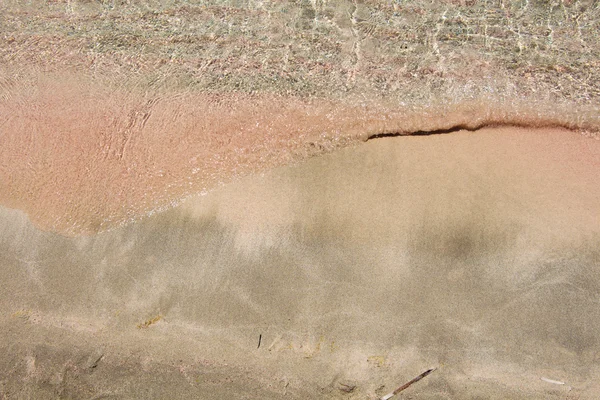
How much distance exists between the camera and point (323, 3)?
189 inches

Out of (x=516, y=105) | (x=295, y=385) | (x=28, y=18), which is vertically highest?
(x=28, y=18)

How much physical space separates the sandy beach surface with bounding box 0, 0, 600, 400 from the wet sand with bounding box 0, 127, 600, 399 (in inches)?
0.6

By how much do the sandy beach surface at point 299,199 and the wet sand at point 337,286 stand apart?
1 centimetres

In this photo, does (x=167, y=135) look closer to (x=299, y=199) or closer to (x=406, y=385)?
(x=299, y=199)

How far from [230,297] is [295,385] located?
2.43 ft

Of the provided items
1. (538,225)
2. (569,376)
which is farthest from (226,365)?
(538,225)

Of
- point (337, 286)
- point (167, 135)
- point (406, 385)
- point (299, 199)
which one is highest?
point (167, 135)

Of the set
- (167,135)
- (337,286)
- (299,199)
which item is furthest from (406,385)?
(167,135)

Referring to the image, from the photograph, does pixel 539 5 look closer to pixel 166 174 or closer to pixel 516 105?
pixel 516 105

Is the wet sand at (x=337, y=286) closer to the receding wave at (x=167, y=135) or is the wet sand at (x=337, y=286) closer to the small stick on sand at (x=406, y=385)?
the small stick on sand at (x=406, y=385)

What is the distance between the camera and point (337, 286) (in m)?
3.12

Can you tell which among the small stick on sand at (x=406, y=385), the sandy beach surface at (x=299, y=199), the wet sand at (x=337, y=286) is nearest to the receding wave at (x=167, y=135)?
the sandy beach surface at (x=299, y=199)

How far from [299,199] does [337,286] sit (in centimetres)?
Answer: 80

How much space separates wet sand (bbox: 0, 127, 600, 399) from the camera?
2879mm
